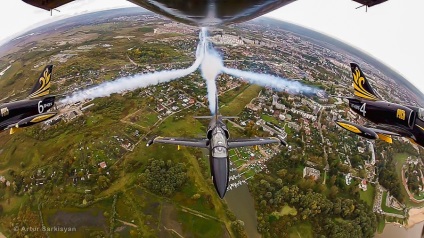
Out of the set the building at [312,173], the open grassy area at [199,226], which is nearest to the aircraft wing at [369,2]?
the open grassy area at [199,226]

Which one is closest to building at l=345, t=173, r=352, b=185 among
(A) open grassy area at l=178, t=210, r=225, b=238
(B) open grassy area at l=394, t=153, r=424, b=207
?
(B) open grassy area at l=394, t=153, r=424, b=207

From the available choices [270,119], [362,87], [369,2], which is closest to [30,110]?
[369,2]

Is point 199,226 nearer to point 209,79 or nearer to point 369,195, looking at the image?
point 369,195

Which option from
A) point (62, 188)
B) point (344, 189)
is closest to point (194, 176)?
point (62, 188)

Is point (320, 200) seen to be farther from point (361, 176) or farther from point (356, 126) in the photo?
point (356, 126)

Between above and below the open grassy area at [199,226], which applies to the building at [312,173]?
above

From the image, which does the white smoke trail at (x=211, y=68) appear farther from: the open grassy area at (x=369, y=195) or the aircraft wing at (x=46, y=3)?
the aircraft wing at (x=46, y=3)

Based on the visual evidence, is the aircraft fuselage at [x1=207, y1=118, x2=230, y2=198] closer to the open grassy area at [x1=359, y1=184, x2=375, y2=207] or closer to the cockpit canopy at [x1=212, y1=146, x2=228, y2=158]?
the cockpit canopy at [x1=212, y1=146, x2=228, y2=158]
